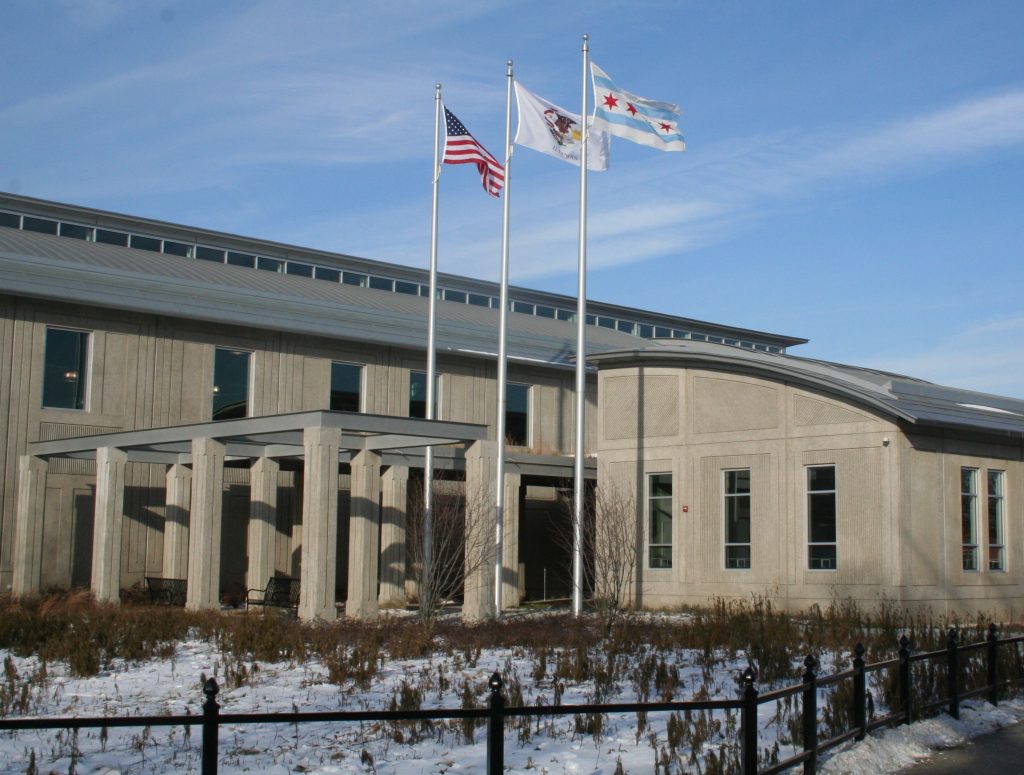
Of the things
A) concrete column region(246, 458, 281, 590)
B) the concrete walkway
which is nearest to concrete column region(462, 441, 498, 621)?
concrete column region(246, 458, 281, 590)

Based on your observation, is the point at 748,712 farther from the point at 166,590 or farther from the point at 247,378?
the point at 247,378

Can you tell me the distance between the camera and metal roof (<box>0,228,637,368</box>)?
32500 mm

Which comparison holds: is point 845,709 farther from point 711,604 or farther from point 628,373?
point 628,373

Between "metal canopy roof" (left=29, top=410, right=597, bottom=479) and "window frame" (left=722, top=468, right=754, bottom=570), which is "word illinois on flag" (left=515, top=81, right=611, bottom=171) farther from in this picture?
"window frame" (left=722, top=468, right=754, bottom=570)

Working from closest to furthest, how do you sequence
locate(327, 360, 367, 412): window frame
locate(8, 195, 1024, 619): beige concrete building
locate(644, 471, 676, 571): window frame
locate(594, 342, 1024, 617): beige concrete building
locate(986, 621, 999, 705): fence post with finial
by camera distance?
locate(986, 621, 999, 705): fence post with finial → locate(8, 195, 1024, 619): beige concrete building → locate(594, 342, 1024, 617): beige concrete building → locate(644, 471, 676, 571): window frame → locate(327, 360, 367, 412): window frame

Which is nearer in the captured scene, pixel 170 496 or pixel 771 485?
pixel 771 485

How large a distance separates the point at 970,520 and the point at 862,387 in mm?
4499

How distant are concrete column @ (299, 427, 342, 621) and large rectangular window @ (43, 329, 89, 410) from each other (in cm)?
1056

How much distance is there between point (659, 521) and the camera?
32.5 m

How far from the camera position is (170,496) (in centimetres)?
3284

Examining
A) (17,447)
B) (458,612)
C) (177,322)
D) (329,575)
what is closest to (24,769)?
(329,575)

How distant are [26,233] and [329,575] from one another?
66.2 ft

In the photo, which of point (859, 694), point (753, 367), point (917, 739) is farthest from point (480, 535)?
point (859, 694)

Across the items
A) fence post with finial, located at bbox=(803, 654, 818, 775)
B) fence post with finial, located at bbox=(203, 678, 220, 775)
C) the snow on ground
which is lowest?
the snow on ground
